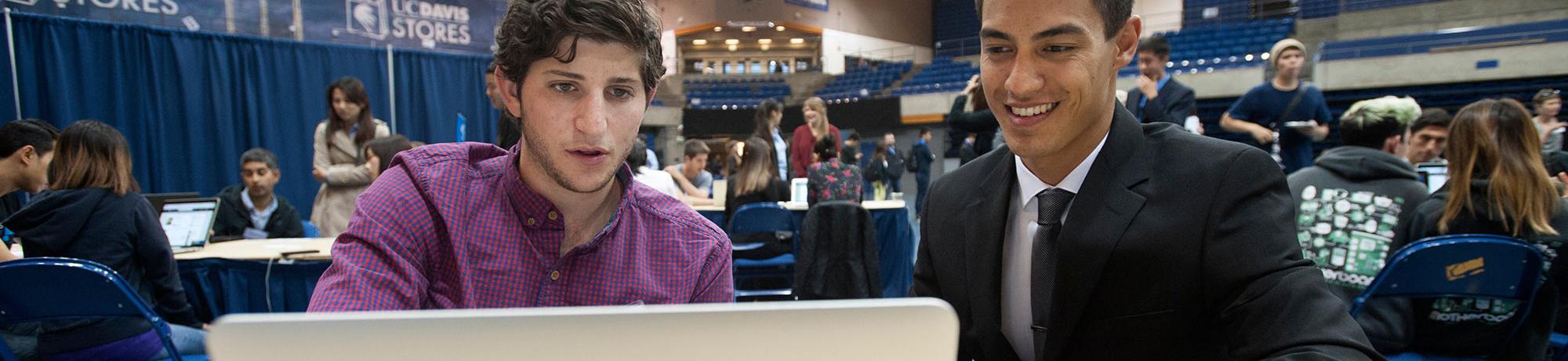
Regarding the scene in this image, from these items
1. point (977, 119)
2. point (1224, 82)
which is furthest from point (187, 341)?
point (1224, 82)

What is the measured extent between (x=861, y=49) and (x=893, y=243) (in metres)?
16.6

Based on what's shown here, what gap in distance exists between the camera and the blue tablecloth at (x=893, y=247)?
4.40 m

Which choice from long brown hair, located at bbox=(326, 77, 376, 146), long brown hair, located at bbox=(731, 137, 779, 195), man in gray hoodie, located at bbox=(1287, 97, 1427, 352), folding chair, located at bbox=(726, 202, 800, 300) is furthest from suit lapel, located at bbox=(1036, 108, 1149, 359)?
long brown hair, located at bbox=(326, 77, 376, 146)

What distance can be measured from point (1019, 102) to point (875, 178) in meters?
9.01

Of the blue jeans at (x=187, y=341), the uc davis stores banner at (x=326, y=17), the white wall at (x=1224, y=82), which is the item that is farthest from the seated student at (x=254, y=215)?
the white wall at (x=1224, y=82)

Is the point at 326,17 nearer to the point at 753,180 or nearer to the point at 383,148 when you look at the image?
the point at 383,148

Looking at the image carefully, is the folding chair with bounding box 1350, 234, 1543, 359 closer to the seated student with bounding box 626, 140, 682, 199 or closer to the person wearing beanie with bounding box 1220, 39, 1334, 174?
the person wearing beanie with bounding box 1220, 39, 1334, 174

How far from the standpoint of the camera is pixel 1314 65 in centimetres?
1045

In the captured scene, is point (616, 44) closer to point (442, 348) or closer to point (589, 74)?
point (589, 74)

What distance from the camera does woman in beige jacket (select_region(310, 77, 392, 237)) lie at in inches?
154

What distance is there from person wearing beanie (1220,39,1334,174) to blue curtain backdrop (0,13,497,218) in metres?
6.10

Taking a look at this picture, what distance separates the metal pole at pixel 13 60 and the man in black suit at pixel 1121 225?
19.5 feet

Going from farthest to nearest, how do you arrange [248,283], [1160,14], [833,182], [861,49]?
1. [861,49]
2. [1160,14]
3. [833,182]
4. [248,283]

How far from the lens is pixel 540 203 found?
1002mm
